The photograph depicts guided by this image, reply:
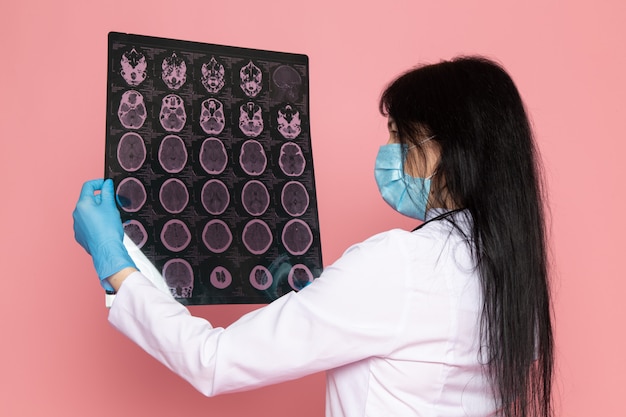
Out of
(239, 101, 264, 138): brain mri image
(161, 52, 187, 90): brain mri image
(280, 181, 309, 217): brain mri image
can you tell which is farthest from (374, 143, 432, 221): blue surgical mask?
(161, 52, 187, 90): brain mri image

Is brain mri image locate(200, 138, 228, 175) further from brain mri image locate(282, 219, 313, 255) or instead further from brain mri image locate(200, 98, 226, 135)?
brain mri image locate(282, 219, 313, 255)

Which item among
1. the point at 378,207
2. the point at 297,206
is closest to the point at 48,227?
the point at 297,206

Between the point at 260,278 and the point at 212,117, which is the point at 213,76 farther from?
the point at 260,278

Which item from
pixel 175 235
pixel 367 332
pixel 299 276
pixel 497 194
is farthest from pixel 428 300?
pixel 175 235

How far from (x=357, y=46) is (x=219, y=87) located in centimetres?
89

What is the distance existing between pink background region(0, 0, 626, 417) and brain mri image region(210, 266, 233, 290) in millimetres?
509

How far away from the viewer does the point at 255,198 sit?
1.62 metres

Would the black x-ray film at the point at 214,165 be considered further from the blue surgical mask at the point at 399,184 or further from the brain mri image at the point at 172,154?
the blue surgical mask at the point at 399,184

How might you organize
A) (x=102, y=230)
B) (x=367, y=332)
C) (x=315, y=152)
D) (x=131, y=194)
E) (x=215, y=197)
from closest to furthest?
(x=367, y=332) < (x=102, y=230) < (x=131, y=194) < (x=215, y=197) < (x=315, y=152)

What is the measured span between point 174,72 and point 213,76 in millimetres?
89

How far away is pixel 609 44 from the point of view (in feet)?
8.68

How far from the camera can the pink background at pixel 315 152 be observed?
1.96m

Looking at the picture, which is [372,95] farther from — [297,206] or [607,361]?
[607,361]

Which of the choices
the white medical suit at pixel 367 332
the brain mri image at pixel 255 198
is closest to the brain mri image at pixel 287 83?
the brain mri image at pixel 255 198
